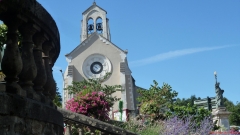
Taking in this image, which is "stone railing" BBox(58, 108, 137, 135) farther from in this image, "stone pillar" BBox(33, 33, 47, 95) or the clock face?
the clock face

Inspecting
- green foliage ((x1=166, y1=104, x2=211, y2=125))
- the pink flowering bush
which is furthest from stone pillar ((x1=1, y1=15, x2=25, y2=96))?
green foliage ((x1=166, y1=104, x2=211, y2=125))

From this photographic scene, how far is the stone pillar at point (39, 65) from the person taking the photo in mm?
3512

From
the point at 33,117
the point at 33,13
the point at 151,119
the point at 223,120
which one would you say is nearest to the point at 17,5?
the point at 33,13

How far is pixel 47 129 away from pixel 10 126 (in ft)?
2.17

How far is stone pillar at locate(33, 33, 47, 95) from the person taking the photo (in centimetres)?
351

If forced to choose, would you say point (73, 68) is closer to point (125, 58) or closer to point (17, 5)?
point (125, 58)

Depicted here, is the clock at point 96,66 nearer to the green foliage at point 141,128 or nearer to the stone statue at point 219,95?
the stone statue at point 219,95

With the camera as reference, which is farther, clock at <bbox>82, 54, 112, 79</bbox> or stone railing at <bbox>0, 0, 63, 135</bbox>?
clock at <bbox>82, 54, 112, 79</bbox>

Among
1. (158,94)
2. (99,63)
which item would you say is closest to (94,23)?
(99,63)

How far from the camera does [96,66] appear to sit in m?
35.3

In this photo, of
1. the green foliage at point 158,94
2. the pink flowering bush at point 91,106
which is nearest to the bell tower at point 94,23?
the green foliage at point 158,94

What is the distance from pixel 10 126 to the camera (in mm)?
2762

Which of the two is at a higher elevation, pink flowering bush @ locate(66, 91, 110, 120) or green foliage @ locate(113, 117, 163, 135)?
pink flowering bush @ locate(66, 91, 110, 120)

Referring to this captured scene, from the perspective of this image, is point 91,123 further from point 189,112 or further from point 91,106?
point 189,112
